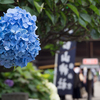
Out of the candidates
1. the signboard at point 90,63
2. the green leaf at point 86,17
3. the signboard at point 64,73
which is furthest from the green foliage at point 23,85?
the signboard at point 90,63

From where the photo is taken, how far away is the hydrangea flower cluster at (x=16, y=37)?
1041 millimetres

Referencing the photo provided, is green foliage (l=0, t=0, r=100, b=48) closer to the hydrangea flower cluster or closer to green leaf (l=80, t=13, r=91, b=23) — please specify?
green leaf (l=80, t=13, r=91, b=23)

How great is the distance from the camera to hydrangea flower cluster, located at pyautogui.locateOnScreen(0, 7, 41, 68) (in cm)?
104

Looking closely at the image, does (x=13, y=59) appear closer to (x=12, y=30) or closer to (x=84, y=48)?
(x=12, y=30)

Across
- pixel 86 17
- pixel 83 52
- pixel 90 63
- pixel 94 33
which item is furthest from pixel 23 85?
pixel 83 52

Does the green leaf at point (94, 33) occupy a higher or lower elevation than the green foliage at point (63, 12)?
lower

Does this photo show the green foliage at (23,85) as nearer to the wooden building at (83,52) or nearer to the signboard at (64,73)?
the signboard at (64,73)

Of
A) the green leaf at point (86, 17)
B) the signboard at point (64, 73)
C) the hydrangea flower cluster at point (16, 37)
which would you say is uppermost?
the green leaf at point (86, 17)

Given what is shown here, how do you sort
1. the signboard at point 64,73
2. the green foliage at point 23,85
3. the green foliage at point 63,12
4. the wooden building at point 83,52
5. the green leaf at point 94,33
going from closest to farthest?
the green foliage at point 63,12, the green leaf at point 94,33, the green foliage at point 23,85, the signboard at point 64,73, the wooden building at point 83,52

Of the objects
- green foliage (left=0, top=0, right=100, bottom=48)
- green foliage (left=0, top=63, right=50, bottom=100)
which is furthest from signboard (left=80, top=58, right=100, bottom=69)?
green foliage (left=0, top=0, right=100, bottom=48)

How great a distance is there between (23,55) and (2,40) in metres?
0.16

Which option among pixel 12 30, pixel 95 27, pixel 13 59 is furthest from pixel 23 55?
pixel 95 27

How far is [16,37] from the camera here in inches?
40.8

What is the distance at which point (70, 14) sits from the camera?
1884mm
